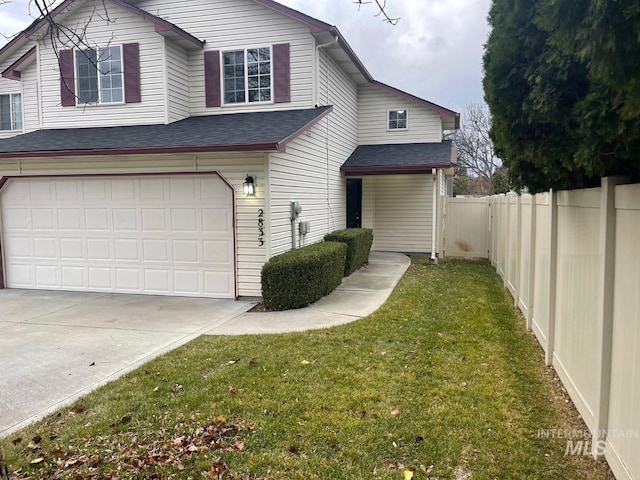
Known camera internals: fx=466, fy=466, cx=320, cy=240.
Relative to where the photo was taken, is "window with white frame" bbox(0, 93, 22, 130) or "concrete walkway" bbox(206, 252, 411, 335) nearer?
"concrete walkway" bbox(206, 252, 411, 335)

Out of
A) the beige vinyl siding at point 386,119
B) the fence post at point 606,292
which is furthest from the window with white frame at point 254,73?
the fence post at point 606,292

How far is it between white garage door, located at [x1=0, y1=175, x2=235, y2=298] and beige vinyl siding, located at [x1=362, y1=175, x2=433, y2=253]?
7.47 m

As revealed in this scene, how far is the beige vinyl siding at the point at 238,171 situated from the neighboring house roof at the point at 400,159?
227 inches

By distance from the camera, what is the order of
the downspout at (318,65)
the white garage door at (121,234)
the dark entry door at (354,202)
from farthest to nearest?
1. the dark entry door at (354,202)
2. the downspout at (318,65)
3. the white garage door at (121,234)

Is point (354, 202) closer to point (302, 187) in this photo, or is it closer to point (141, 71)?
point (302, 187)

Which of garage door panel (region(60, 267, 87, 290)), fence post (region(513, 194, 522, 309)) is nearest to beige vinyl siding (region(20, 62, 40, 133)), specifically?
garage door panel (region(60, 267, 87, 290))

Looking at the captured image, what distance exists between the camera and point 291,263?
7902 mm

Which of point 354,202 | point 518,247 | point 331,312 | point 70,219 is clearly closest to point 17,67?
point 70,219

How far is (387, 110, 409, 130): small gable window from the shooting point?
50.9 feet

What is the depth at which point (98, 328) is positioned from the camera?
6949 millimetres

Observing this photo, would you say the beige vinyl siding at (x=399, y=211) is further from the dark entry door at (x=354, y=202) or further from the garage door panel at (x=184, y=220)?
the garage door panel at (x=184, y=220)

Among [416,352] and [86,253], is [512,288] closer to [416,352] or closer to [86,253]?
[416,352]

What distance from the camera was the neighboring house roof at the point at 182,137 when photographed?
328 inches

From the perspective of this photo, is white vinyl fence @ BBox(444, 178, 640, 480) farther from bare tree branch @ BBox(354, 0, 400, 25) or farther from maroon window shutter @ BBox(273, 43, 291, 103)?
maroon window shutter @ BBox(273, 43, 291, 103)
